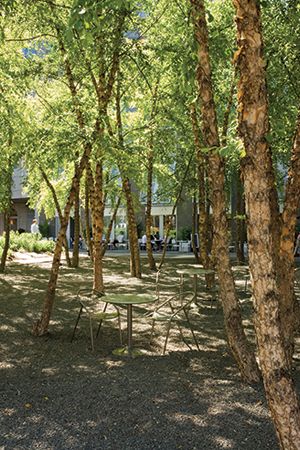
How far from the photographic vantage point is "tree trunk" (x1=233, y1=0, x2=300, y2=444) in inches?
94.0

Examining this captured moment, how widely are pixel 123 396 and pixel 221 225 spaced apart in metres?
1.91

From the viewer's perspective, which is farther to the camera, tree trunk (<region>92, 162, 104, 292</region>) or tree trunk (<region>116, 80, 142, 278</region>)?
tree trunk (<region>116, 80, 142, 278</region>)

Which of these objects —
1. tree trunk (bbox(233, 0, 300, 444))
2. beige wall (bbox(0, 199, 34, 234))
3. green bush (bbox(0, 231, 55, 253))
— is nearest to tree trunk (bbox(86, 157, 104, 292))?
tree trunk (bbox(233, 0, 300, 444))

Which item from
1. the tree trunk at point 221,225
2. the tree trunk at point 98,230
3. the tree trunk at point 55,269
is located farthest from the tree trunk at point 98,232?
the tree trunk at point 221,225

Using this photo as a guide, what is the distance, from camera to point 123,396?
14.2 feet

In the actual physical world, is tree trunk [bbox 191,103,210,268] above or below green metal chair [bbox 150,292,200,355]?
above

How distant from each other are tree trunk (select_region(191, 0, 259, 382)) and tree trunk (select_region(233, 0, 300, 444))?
209 centimetres

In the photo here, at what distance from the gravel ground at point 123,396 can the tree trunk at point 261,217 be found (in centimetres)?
111

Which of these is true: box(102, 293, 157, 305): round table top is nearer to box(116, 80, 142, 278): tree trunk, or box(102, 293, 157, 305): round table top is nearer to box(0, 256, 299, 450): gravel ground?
box(0, 256, 299, 450): gravel ground

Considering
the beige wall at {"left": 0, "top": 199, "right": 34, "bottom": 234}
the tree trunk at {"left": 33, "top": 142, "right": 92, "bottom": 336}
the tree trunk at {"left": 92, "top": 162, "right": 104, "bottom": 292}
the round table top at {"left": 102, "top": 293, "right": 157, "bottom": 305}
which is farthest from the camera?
the beige wall at {"left": 0, "top": 199, "right": 34, "bottom": 234}

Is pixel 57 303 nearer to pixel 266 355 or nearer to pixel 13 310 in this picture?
pixel 13 310

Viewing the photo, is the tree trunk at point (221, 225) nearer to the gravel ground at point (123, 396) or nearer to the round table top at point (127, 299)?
the gravel ground at point (123, 396)

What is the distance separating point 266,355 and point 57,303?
7625mm

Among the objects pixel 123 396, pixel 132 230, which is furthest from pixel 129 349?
pixel 132 230
